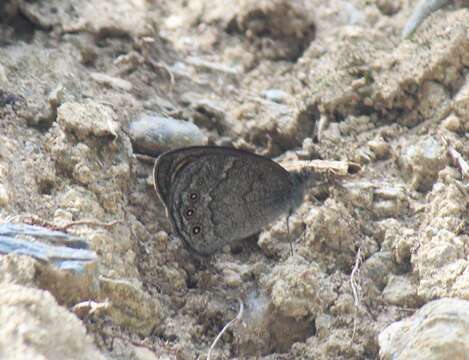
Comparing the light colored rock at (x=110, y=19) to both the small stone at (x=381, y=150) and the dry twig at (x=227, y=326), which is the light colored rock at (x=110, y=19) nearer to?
the small stone at (x=381, y=150)

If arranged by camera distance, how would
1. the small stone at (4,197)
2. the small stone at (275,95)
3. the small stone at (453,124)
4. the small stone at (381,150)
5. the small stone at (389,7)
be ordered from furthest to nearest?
the small stone at (389,7), the small stone at (275,95), the small stone at (381,150), the small stone at (453,124), the small stone at (4,197)

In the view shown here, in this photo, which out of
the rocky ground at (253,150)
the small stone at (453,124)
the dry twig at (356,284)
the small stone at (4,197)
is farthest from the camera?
the small stone at (453,124)

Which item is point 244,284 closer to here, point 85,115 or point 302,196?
point 302,196

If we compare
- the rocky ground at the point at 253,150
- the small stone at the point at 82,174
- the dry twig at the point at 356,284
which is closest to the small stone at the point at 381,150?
the rocky ground at the point at 253,150

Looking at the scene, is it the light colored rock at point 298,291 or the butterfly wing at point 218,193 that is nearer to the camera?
the light colored rock at point 298,291

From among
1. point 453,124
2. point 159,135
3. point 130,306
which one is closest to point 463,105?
point 453,124

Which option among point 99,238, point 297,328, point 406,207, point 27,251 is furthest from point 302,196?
point 27,251

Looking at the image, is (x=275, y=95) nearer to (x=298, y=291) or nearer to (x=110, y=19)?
(x=110, y=19)
